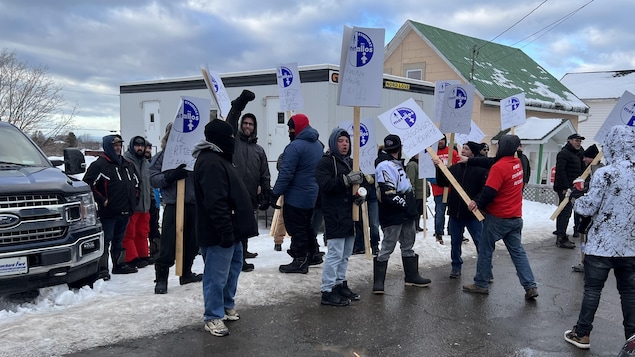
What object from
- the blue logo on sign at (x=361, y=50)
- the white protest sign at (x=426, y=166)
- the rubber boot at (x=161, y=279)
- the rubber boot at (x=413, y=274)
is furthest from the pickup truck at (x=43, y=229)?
the white protest sign at (x=426, y=166)

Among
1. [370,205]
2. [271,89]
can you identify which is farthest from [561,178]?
[271,89]

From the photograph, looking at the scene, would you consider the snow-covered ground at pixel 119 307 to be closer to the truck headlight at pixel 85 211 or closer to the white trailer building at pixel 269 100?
the truck headlight at pixel 85 211

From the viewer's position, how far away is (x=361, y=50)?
20.0ft

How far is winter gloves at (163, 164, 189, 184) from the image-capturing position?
5.55 m

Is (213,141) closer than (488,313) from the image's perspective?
Yes

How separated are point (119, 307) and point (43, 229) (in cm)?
108

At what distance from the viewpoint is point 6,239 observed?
4.49 meters

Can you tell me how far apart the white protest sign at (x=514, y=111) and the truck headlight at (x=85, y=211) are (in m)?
7.71

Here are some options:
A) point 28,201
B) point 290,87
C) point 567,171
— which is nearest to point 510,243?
point 567,171

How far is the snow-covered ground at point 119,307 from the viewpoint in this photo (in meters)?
4.29

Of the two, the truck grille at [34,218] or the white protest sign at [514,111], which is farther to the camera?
the white protest sign at [514,111]

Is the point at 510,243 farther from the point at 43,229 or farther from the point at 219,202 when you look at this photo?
the point at 43,229

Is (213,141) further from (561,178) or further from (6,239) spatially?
(561,178)

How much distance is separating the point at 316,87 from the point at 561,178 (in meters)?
5.56
